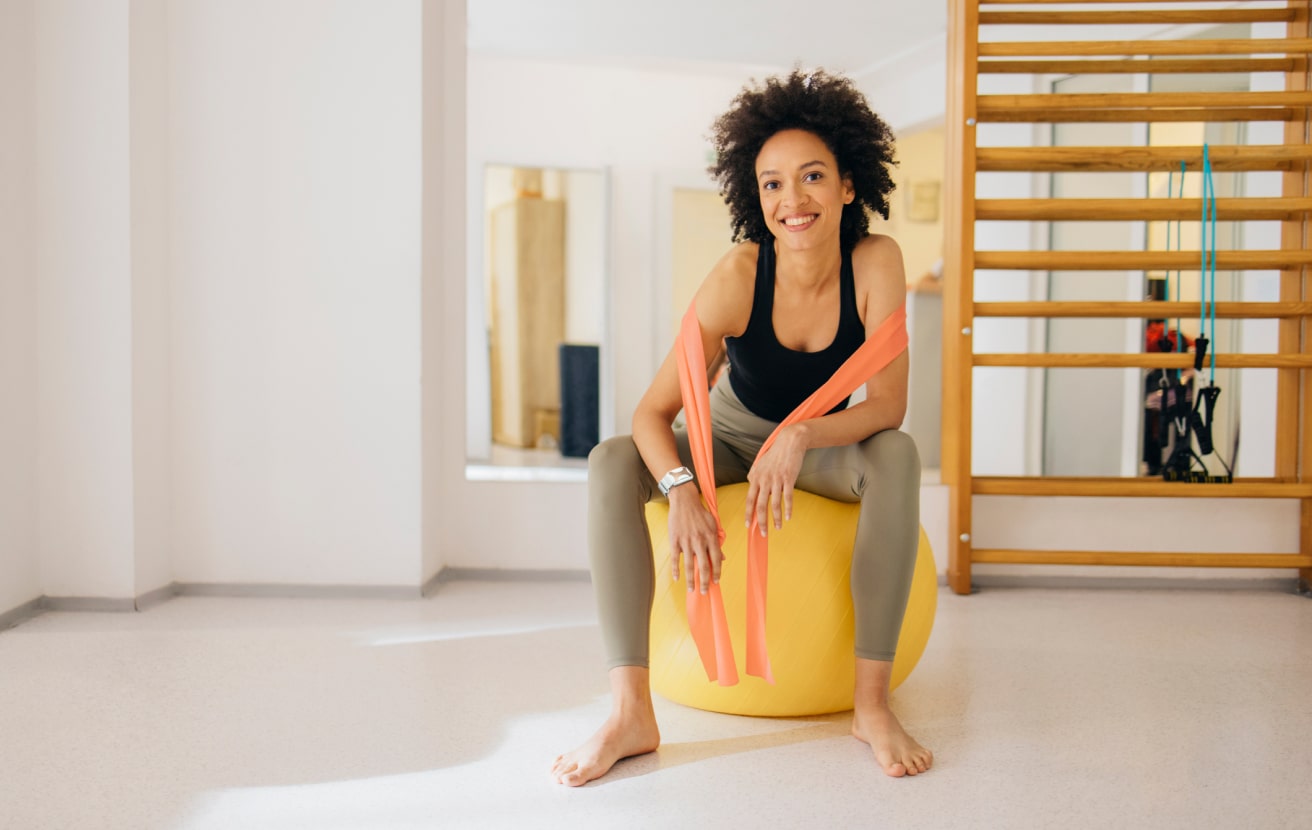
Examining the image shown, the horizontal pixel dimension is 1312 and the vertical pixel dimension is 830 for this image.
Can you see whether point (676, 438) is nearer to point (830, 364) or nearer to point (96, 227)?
point (830, 364)

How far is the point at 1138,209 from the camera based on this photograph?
294 cm

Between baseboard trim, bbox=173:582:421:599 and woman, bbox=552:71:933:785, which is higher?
woman, bbox=552:71:933:785

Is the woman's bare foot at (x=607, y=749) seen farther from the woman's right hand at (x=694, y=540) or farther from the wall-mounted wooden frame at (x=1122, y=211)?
the wall-mounted wooden frame at (x=1122, y=211)

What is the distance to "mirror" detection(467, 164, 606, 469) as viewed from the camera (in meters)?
5.95

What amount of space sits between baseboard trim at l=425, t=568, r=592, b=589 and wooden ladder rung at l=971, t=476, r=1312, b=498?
1254 millimetres

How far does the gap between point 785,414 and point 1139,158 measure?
1.66 metres

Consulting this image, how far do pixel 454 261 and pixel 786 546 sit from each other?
5.51 ft

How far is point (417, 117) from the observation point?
2.74 metres

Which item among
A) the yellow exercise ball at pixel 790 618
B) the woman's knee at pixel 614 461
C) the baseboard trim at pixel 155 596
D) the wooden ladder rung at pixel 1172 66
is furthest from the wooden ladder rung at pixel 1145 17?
the baseboard trim at pixel 155 596

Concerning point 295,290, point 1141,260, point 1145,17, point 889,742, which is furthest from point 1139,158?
point 295,290

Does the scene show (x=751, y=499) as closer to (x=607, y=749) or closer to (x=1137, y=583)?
(x=607, y=749)

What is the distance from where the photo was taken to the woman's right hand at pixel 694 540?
5.39 ft

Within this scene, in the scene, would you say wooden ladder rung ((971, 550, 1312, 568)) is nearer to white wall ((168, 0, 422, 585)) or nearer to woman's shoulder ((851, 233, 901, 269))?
woman's shoulder ((851, 233, 901, 269))

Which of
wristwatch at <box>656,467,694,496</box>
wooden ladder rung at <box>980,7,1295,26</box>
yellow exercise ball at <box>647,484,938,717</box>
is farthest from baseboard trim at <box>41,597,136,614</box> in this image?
wooden ladder rung at <box>980,7,1295,26</box>
